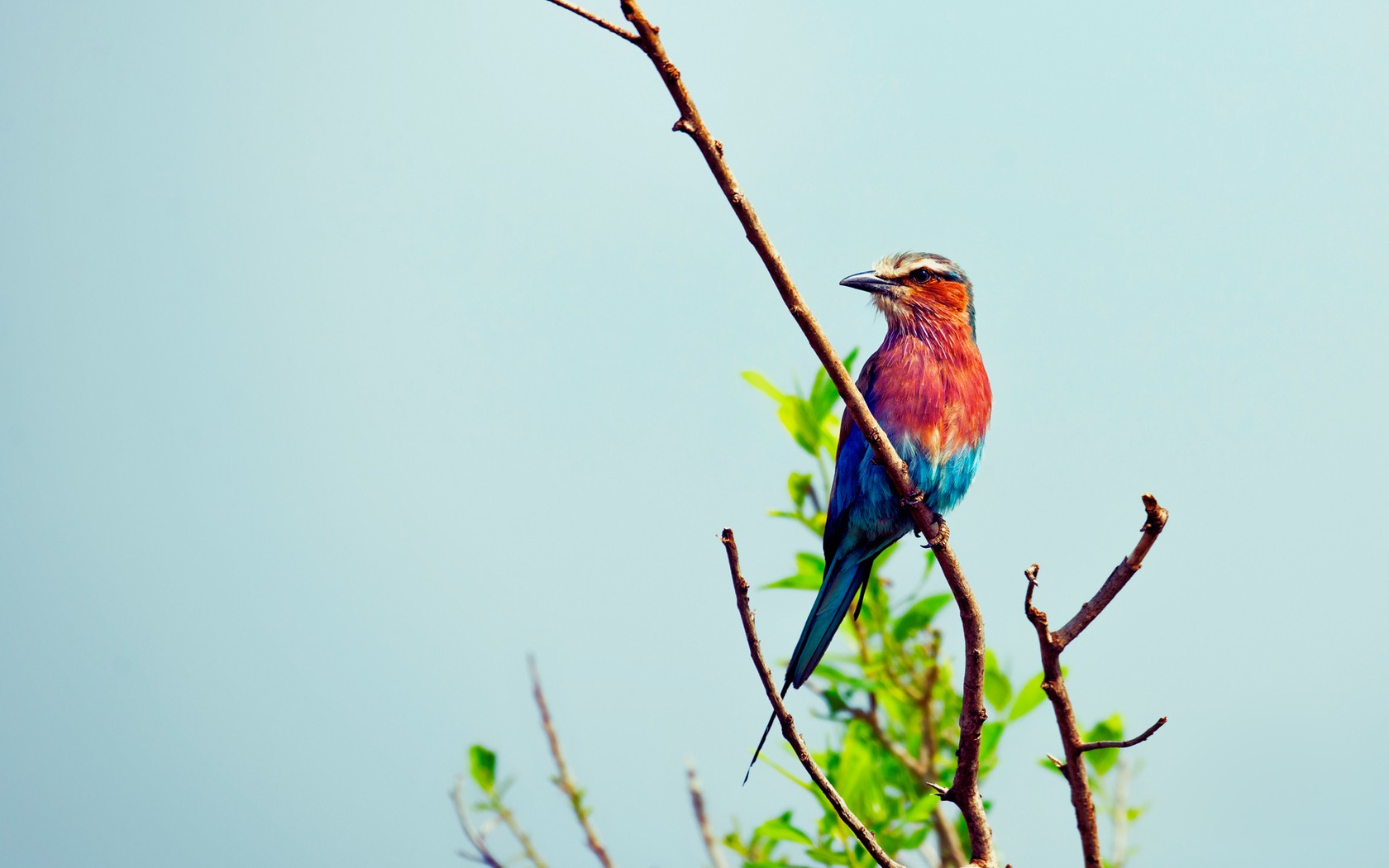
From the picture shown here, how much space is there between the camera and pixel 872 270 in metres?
5.02

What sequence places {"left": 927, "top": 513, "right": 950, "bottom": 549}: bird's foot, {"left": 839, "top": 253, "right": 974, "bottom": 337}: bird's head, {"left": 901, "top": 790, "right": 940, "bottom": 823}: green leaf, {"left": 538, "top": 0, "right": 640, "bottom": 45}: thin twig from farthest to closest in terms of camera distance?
{"left": 839, "top": 253, "right": 974, "bottom": 337}: bird's head < {"left": 901, "top": 790, "right": 940, "bottom": 823}: green leaf < {"left": 927, "top": 513, "right": 950, "bottom": 549}: bird's foot < {"left": 538, "top": 0, "right": 640, "bottom": 45}: thin twig

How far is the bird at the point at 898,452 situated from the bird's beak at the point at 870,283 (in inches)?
8.9

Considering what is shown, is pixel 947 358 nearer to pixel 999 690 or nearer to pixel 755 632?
pixel 999 690

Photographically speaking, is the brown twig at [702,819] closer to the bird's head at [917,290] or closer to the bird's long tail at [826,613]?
the bird's long tail at [826,613]

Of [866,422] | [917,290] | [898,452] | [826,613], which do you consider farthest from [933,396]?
[866,422]

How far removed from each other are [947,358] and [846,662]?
48.0 inches

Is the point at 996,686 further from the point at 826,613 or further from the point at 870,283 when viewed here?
the point at 870,283

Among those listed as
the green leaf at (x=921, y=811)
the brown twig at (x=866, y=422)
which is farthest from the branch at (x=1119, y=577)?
the green leaf at (x=921, y=811)

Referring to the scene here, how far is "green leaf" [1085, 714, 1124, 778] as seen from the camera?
4.48m

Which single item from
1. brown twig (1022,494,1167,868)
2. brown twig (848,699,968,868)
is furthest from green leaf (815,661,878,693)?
brown twig (1022,494,1167,868)

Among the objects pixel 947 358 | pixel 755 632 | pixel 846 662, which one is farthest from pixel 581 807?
pixel 947 358

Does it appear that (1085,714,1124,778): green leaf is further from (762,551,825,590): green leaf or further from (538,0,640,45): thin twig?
(538,0,640,45): thin twig

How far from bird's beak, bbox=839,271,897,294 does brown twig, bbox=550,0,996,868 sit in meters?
1.66

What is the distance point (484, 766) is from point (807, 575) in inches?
56.5
